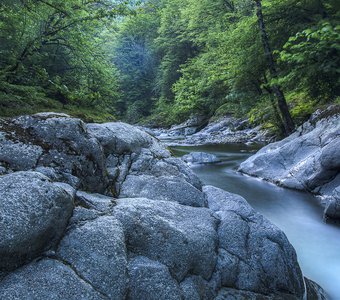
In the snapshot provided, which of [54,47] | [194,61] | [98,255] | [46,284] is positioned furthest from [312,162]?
[194,61]

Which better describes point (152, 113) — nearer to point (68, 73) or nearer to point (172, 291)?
point (68, 73)

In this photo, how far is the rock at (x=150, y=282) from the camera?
295cm

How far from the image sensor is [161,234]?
11.2 ft

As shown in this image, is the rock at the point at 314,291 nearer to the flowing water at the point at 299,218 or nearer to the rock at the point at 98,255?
the flowing water at the point at 299,218

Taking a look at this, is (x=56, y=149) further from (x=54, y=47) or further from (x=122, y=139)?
(x=54, y=47)

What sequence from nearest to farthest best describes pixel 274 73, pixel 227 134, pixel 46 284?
pixel 46 284 < pixel 274 73 < pixel 227 134

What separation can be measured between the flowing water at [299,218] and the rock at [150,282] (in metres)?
2.82

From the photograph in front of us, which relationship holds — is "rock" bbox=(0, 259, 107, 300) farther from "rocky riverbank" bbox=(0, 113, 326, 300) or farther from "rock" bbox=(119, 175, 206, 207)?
"rock" bbox=(119, 175, 206, 207)

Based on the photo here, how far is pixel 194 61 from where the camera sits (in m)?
32.5

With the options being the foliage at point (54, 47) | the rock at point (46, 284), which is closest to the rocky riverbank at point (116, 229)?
the rock at point (46, 284)

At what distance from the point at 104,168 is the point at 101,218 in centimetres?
146

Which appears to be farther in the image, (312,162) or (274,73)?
(274,73)

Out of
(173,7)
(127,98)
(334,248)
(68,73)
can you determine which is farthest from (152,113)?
(334,248)

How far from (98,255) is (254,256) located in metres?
2.12
